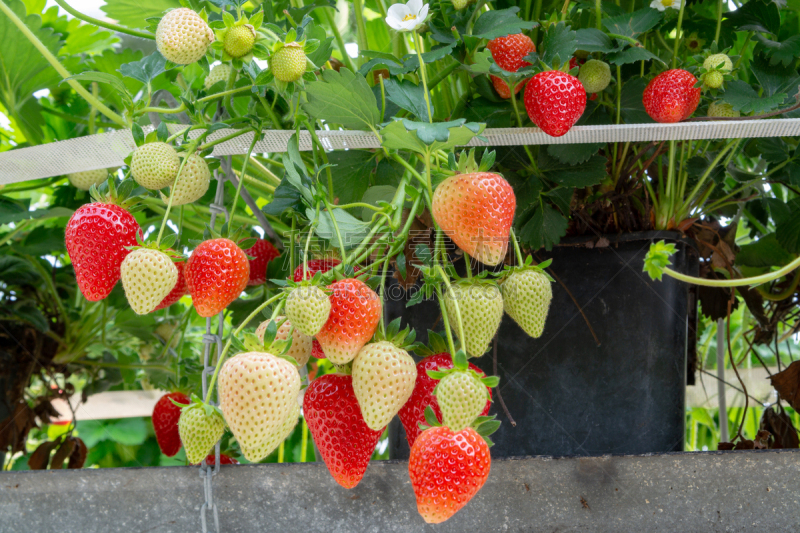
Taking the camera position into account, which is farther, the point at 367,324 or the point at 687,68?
the point at 687,68

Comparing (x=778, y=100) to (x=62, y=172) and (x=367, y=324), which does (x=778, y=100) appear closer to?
(x=367, y=324)

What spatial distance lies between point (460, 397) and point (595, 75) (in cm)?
42

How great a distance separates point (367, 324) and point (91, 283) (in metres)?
0.24

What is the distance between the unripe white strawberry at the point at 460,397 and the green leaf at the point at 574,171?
1.16 ft

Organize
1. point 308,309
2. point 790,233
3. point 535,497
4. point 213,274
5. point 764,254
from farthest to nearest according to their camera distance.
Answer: point 764,254 < point 790,233 < point 535,497 < point 213,274 < point 308,309

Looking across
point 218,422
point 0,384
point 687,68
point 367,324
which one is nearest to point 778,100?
point 687,68

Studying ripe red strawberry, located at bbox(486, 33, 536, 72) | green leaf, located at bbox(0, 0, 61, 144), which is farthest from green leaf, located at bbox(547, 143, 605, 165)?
Result: green leaf, located at bbox(0, 0, 61, 144)

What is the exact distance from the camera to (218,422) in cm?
43

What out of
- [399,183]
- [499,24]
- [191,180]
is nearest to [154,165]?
[191,180]

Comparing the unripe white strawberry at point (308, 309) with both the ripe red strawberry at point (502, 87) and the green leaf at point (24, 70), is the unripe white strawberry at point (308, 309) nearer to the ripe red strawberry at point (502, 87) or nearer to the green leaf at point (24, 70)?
the ripe red strawberry at point (502, 87)

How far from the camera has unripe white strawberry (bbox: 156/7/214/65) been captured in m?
0.45

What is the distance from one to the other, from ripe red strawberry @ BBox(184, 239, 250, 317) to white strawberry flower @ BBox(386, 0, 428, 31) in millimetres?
228

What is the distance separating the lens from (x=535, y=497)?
571 mm

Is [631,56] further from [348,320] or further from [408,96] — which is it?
[348,320]
